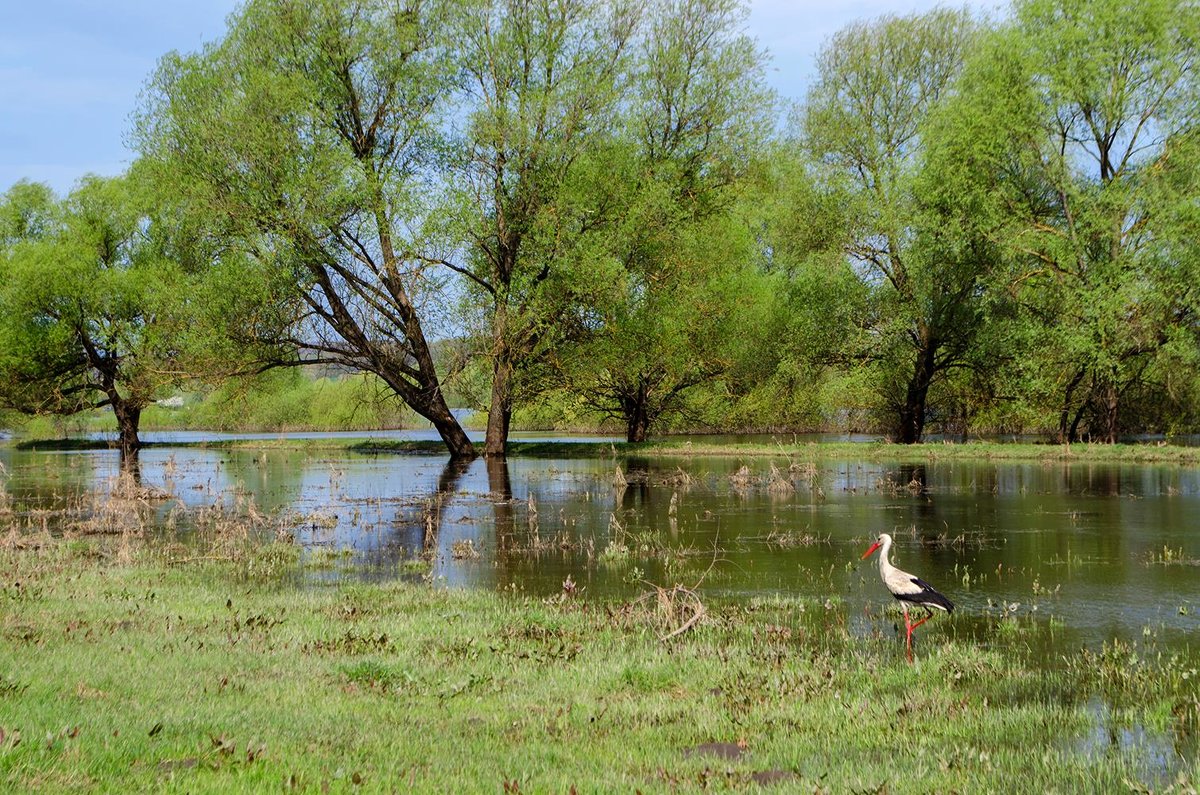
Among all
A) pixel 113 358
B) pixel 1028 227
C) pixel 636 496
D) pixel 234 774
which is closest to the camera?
pixel 234 774

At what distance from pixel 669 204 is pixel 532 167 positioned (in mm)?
6115

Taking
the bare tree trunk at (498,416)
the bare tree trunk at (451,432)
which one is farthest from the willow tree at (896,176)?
the bare tree trunk at (451,432)

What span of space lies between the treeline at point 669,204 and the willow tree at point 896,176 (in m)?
0.15

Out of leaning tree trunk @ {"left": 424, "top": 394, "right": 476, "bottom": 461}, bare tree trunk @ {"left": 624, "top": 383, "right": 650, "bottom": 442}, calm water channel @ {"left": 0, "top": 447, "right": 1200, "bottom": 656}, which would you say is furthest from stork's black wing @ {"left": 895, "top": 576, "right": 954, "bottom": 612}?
bare tree trunk @ {"left": 624, "top": 383, "right": 650, "bottom": 442}

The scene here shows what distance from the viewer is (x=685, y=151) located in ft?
157

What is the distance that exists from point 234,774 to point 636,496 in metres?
23.1

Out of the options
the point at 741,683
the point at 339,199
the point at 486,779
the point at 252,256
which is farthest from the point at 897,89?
the point at 486,779

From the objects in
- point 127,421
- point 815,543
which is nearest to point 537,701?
point 815,543

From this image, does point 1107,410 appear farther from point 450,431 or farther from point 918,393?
point 450,431

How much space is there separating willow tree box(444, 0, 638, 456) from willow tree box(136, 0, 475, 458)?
2.03m

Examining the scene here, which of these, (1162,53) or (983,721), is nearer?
(983,721)

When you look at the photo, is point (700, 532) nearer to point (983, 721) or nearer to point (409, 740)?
point (983, 721)

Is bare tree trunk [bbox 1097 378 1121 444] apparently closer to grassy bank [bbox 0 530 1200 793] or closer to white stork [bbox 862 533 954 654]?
grassy bank [bbox 0 530 1200 793]

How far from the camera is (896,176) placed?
150ft
